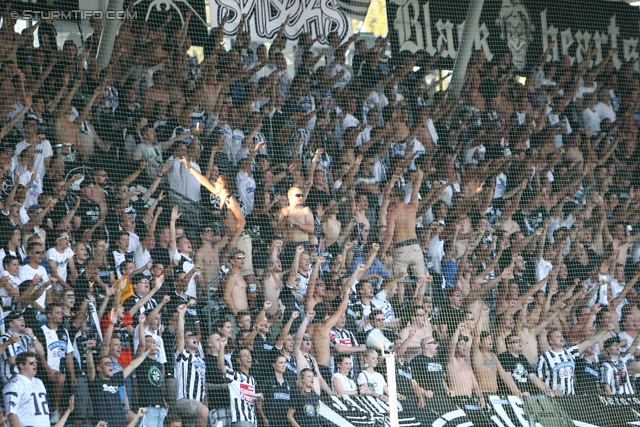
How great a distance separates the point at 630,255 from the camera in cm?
1093

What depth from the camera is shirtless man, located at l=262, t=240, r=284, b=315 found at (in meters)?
8.64

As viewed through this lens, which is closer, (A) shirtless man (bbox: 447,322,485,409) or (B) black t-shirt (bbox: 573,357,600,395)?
(A) shirtless man (bbox: 447,322,485,409)

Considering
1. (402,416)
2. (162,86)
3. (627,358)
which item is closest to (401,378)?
(402,416)

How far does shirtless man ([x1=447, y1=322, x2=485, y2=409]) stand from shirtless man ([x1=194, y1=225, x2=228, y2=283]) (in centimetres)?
220

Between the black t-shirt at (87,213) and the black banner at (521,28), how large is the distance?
15.3 feet

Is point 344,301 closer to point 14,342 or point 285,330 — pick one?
point 285,330

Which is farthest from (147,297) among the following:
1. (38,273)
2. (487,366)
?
(487,366)

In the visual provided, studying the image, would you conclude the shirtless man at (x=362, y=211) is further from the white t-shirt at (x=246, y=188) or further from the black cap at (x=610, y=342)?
the black cap at (x=610, y=342)

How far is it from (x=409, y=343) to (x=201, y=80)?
325 cm

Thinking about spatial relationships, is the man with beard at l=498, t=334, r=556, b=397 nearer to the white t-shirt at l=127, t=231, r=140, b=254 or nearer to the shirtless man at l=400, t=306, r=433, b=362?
the shirtless man at l=400, t=306, r=433, b=362

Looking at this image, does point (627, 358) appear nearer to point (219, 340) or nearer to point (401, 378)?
point (401, 378)

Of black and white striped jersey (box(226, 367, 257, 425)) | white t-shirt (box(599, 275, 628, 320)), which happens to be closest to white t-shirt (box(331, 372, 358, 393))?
black and white striped jersey (box(226, 367, 257, 425))

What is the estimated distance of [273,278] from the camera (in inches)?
344

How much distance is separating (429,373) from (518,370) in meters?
0.97
